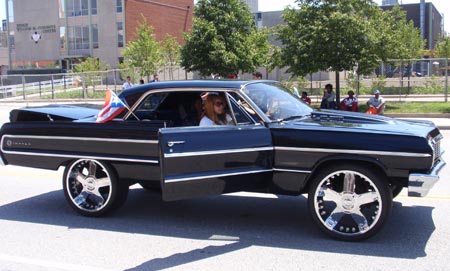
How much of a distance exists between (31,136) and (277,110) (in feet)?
10.9

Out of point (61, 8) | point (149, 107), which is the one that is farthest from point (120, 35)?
point (149, 107)

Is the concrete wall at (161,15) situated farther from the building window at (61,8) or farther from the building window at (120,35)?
the building window at (61,8)

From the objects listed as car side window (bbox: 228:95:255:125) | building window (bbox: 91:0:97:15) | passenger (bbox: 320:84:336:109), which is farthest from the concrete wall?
car side window (bbox: 228:95:255:125)

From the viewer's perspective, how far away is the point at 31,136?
6996 millimetres

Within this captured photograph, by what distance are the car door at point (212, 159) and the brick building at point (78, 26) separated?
2085 inches

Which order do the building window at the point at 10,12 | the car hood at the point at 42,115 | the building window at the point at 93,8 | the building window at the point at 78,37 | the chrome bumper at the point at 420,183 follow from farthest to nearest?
the building window at the point at 10,12 → the building window at the point at 78,37 → the building window at the point at 93,8 → the car hood at the point at 42,115 → the chrome bumper at the point at 420,183

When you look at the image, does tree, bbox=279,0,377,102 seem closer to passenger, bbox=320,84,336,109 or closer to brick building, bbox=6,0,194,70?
passenger, bbox=320,84,336,109

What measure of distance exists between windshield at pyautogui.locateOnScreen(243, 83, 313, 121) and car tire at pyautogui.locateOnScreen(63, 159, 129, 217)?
201 centimetres

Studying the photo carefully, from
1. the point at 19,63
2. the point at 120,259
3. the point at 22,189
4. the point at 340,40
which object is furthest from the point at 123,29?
the point at 120,259

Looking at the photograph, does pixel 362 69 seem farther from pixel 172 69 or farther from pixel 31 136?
pixel 172 69

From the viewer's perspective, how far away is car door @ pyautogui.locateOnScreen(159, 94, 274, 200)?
559 centimetres

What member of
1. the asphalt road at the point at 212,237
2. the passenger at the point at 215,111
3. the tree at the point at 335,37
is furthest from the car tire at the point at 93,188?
the tree at the point at 335,37

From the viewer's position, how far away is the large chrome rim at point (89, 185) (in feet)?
21.8

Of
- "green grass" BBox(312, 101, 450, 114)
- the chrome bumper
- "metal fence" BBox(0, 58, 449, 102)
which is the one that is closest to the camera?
the chrome bumper
